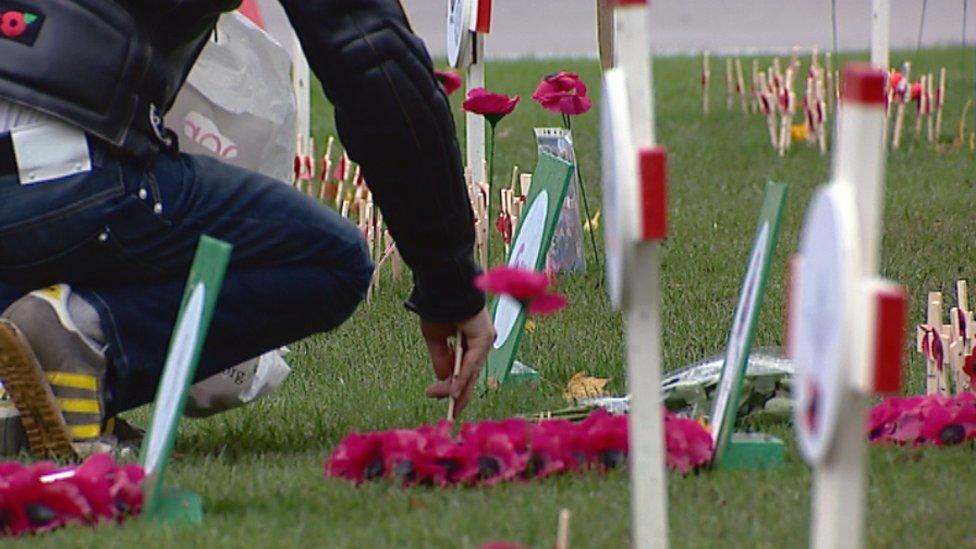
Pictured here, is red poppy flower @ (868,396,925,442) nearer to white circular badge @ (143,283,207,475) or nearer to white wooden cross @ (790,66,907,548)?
white circular badge @ (143,283,207,475)

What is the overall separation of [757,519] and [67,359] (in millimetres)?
1362

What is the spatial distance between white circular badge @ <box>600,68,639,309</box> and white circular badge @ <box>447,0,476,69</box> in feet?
9.79

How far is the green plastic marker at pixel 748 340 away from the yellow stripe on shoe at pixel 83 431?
1.17 m

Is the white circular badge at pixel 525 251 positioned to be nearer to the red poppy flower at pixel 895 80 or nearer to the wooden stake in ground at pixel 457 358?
the wooden stake in ground at pixel 457 358

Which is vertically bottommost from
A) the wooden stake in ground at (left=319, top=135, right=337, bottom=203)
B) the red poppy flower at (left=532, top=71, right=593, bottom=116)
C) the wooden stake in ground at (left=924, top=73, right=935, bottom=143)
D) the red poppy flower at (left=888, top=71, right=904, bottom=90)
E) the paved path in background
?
the paved path in background

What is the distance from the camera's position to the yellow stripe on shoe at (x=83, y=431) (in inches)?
142

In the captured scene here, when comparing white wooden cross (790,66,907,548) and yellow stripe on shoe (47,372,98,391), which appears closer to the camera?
white wooden cross (790,66,907,548)

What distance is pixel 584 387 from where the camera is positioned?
4.44 m

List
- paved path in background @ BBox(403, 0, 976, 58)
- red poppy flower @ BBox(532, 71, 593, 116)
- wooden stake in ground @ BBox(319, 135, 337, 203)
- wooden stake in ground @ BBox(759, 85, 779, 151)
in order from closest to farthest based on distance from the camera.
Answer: red poppy flower @ BBox(532, 71, 593, 116)
wooden stake in ground @ BBox(319, 135, 337, 203)
wooden stake in ground @ BBox(759, 85, 779, 151)
paved path in background @ BBox(403, 0, 976, 58)

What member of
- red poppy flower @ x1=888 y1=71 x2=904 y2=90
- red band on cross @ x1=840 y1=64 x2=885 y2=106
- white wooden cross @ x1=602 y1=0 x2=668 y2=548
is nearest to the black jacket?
white wooden cross @ x1=602 y1=0 x2=668 y2=548

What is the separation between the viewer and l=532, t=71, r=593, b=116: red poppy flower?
17.6 ft

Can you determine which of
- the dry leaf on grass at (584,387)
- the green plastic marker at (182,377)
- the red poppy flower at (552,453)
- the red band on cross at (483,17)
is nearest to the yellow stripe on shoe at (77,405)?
the green plastic marker at (182,377)

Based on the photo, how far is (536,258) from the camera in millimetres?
4375

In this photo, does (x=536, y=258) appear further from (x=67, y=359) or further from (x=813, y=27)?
(x=813, y=27)
